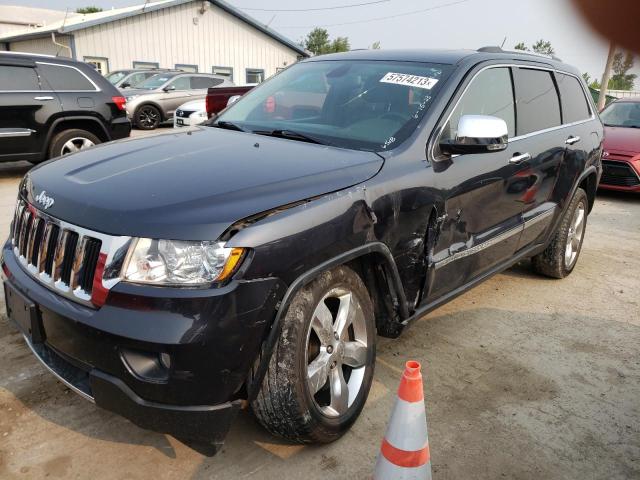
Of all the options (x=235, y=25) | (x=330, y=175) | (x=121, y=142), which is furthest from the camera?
(x=235, y=25)

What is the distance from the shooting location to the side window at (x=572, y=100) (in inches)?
175

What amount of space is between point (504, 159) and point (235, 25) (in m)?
23.6

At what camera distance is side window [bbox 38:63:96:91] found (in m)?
7.75

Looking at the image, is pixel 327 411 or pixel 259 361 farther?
pixel 327 411

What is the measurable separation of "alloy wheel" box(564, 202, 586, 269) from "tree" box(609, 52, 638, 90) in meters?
4.41

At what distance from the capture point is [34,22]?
134ft

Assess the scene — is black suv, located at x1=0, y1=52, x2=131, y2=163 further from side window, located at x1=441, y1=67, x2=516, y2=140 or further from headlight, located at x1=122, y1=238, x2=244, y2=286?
headlight, located at x1=122, y1=238, x2=244, y2=286

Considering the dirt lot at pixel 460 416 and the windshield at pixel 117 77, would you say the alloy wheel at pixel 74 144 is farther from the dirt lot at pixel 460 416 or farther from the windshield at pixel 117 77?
the windshield at pixel 117 77

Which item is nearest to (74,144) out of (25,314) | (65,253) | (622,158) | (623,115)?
(25,314)

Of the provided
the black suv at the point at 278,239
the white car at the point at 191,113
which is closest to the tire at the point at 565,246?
the black suv at the point at 278,239

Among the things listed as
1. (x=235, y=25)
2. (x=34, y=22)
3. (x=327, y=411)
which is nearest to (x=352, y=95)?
(x=327, y=411)

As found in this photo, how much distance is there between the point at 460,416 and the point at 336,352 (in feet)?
2.63

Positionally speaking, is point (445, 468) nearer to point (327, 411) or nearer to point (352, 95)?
point (327, 411)

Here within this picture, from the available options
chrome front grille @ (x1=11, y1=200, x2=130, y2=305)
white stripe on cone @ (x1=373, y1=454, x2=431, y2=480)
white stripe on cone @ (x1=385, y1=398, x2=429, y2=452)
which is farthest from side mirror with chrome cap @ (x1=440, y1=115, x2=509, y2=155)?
chrome front grille @ (x1=11, y1=200, x2=130, y2=305)
